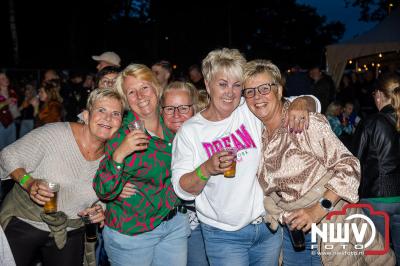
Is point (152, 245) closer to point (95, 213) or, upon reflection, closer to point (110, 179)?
point (95, 213)

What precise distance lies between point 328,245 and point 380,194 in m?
1.64

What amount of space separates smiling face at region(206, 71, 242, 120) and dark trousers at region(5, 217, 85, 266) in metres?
1.63

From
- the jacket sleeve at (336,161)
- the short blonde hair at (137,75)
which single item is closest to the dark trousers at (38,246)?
the short blonde hair at (137,75)

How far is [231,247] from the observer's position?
3.08 metres

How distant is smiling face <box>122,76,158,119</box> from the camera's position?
129 inches

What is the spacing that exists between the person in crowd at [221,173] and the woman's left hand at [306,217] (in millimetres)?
361

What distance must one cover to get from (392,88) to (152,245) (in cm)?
309

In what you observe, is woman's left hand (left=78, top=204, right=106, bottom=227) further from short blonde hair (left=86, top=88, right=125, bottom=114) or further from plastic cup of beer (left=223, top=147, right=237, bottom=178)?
plastic cup of beer (left=223, top=147, right=237, bottom=178)

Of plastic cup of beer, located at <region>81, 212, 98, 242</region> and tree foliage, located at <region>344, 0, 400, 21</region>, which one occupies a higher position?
tree foliage, located at <region>344, 0, 400, 21</region>

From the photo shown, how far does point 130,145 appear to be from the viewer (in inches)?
109

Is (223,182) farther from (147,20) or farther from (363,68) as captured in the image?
(147,20)

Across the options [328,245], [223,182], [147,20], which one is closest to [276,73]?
[223,182]

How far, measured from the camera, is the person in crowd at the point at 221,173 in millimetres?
3006

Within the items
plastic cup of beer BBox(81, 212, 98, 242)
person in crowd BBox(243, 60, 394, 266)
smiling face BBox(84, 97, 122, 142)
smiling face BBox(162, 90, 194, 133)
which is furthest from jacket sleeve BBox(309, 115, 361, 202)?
plastic cup of beer BBox(81, 212, 98, 242)
